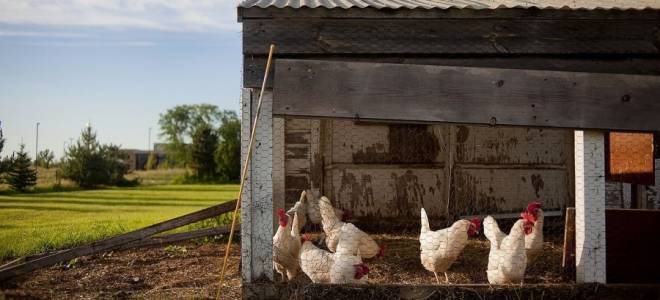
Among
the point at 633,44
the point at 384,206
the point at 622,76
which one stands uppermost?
A: the point at 633,44

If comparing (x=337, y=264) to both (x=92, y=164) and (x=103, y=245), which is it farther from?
(x=92, y=164)

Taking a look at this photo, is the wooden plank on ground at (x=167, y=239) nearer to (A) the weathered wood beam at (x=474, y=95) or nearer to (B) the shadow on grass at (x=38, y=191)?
(A) the weathered wood beam at (x=474, y=95)

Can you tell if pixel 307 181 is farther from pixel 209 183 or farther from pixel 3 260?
pixel 209 183

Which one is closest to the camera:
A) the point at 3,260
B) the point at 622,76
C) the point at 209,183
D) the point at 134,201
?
the point at 622,76

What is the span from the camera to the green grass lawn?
8.35 meters

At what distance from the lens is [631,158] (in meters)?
8.02

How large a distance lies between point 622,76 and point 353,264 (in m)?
2.72

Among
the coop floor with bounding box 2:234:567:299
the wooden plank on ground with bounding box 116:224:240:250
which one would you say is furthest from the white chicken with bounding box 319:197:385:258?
the wooden plank on ground with bounding box 116:224:240:250

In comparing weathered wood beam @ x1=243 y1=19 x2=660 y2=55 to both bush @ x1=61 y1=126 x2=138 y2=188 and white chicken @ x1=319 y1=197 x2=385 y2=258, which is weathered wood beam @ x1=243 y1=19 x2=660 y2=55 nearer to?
white chicken @ x1=319 y1=197 x2=385 y2=258

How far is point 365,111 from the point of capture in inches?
185

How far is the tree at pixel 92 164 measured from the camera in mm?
25297

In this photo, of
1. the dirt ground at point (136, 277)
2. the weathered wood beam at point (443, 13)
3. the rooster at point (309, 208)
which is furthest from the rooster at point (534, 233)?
the rooster at point (309, 208)

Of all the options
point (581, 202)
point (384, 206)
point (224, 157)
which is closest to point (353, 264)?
point (581, 202)

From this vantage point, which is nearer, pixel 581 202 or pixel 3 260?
pixel 581 202
